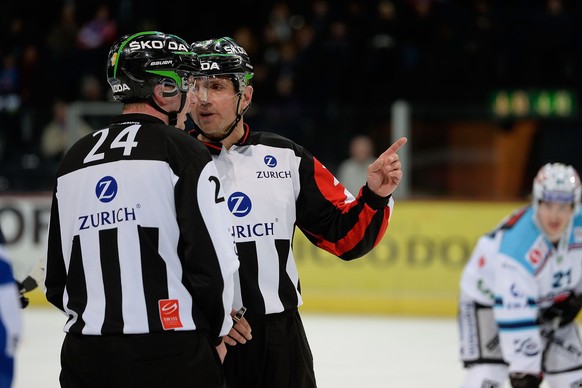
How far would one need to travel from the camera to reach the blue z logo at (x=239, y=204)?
342cm

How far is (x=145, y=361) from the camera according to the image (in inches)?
104

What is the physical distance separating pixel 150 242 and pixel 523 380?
2142mm

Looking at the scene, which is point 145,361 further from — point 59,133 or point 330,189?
point 59,133

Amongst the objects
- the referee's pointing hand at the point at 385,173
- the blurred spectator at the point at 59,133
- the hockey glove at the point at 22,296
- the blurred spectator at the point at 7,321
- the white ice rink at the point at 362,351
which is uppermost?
the blurred spectator at the point at 59,133

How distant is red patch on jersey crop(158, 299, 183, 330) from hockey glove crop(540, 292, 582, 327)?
2.43 meters

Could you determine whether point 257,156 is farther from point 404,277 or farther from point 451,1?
point 451,1

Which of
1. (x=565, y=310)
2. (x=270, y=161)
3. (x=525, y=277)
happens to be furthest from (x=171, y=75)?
(x=565, y=310)

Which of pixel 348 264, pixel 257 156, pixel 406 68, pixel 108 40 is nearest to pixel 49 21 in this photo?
pixel 108 40

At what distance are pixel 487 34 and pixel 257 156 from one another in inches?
288

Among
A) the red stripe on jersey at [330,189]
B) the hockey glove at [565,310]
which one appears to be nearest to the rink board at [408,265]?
the hockey glove at [565,310]

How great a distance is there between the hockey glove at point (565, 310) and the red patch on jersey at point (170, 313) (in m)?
2.43

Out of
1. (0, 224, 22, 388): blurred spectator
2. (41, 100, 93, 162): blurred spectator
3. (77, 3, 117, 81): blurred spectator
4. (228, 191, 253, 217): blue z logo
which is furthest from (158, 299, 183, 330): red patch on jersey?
(77, 3, 117, 81): blurred spectator

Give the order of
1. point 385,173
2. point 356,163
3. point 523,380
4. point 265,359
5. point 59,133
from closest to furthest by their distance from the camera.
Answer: point 385,173 → point 265,359 → point 523,380 → point 356,163 → point 59,133

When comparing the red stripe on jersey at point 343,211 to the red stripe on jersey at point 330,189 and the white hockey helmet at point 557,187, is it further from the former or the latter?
the white hockey helmet at point 557,187
